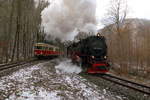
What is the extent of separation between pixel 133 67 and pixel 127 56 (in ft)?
4.41

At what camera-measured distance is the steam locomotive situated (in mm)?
10422

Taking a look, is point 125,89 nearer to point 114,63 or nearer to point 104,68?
point 104,68

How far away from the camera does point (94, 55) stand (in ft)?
36.1

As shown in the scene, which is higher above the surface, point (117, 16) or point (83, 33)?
point (117, 16)

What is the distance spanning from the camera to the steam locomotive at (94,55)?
10.4m

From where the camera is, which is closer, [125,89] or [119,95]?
[119,95]

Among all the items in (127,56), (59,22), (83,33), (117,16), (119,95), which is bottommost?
(119,95)

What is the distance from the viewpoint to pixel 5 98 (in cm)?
482

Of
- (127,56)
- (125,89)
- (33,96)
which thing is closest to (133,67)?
(127,56)

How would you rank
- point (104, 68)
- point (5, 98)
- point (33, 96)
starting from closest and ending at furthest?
point (5, 98) → point (33, 96) → point (104, 68)

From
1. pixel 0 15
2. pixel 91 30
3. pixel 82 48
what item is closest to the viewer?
pixel 82 48

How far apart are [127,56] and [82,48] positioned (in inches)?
215

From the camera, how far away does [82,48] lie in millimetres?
12242

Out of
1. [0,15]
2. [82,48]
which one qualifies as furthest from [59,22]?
[0,15]
